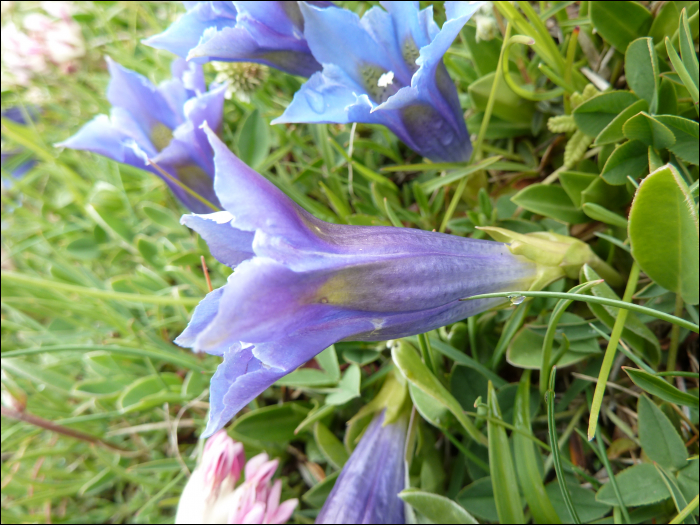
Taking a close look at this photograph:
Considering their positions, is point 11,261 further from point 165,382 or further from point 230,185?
point 230,185

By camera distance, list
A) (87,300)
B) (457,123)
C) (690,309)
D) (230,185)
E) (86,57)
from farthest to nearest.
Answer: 1. (86,57)
2. (87,300)
3. (457,123)
4. (690,309)
5. (230,185)

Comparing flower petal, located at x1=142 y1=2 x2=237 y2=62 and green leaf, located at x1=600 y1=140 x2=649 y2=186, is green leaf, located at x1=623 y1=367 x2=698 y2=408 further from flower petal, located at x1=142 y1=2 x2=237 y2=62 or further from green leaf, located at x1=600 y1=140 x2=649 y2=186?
flower petal, located at x1=142 y1=2 x2=237 y2=62

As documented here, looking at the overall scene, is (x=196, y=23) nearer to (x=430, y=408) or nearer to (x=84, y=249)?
(x=430, y=408)

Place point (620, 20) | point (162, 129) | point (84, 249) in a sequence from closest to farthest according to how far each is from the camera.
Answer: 1. point (620, 20)
2. point (162, 129)
3. point (84, 249)

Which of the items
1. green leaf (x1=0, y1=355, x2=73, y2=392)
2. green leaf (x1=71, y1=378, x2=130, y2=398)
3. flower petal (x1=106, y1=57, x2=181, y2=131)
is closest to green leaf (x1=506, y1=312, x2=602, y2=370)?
flower petal (x1=106, y1=57, x2=181, y2=131)

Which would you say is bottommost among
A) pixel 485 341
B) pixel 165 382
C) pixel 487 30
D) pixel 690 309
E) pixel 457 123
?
pixel 165 382

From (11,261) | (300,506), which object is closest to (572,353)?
(300,506)

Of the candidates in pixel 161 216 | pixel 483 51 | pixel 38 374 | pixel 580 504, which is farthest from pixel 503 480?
pixel 38 374
